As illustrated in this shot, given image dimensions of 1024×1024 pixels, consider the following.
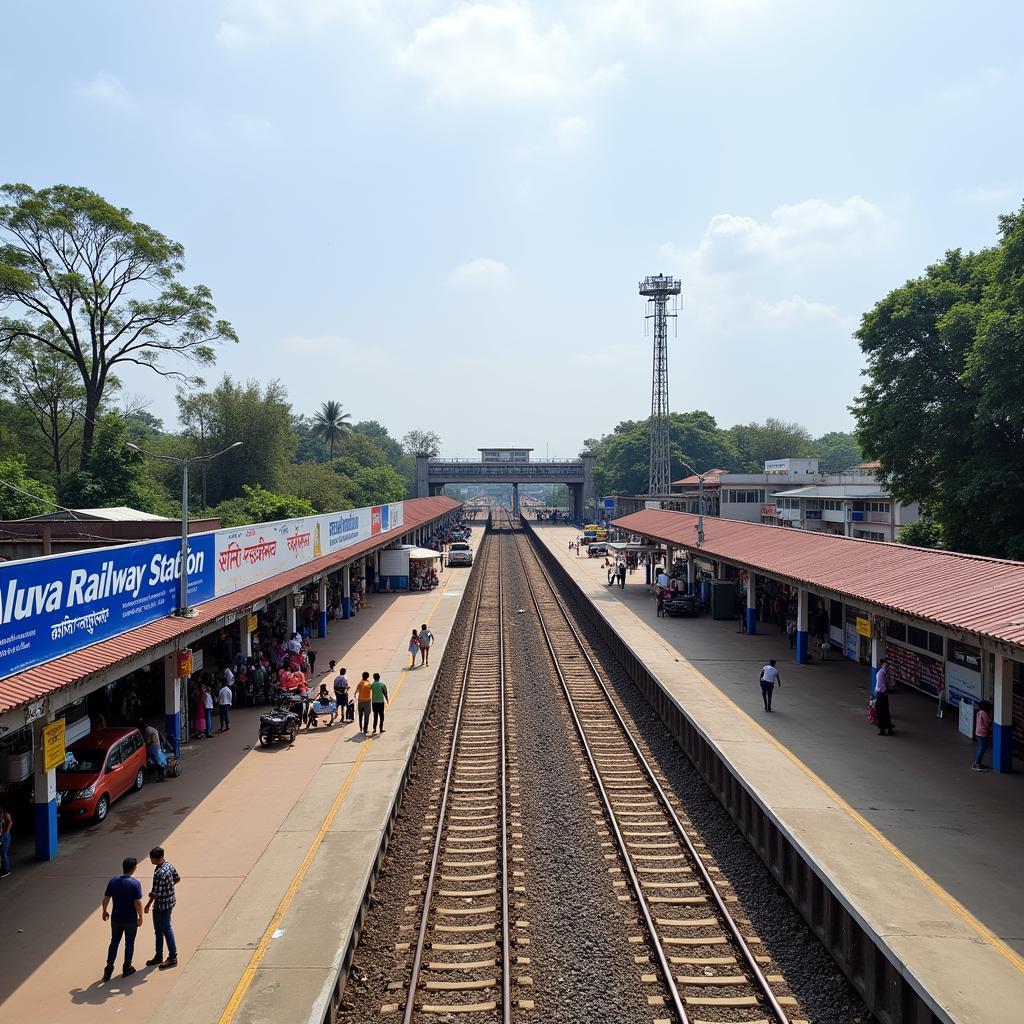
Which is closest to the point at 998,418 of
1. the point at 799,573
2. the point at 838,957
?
the point at 799,573

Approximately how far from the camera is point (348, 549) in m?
35.3

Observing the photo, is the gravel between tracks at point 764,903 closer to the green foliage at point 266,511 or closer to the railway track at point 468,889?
the railway track at point 468,889

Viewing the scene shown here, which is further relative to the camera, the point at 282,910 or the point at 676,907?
the point at 676,907

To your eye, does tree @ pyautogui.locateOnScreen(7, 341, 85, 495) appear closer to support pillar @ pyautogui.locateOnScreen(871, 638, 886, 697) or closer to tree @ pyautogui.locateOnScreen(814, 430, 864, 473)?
support pillar @ pyautogui.locateOnScreen(871, 638, 886, 697)

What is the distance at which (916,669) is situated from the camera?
21.2 m

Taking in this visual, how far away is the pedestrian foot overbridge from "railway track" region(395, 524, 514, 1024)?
85116 mm

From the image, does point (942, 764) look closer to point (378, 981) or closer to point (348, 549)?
point (378, 981)

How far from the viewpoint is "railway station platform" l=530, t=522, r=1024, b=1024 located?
905 cm

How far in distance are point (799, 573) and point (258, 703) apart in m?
15.4

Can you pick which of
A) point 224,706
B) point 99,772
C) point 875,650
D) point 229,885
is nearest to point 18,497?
point 224,706

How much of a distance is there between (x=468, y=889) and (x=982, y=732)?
414 inches

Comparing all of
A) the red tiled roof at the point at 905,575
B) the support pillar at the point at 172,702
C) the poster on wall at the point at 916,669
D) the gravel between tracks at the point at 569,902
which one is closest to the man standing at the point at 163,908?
the gravel between tracks at the point at 569,902

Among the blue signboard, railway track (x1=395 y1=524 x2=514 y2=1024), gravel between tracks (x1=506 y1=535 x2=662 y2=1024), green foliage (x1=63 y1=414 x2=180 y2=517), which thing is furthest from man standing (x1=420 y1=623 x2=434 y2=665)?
green foliage (x1=63 y1=414 x2=180 y2=517)

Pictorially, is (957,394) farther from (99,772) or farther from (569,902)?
(99,772)
